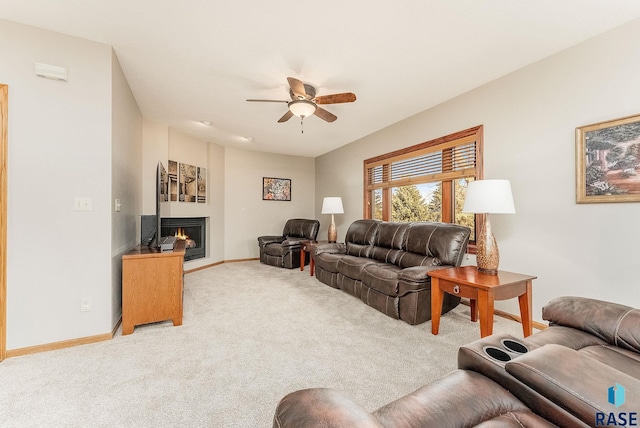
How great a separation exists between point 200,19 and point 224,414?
2.73 metres

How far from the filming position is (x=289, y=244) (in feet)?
17.9

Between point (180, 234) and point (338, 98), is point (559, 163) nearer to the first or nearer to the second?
→ point (338, 98)

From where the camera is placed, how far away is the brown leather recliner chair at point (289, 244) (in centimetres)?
545

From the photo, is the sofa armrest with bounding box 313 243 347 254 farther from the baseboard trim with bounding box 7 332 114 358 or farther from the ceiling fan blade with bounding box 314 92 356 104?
the baseboard trim with bounding box 7 332 114 358

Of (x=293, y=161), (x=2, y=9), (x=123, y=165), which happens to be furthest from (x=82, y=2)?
(x=293, y=161)

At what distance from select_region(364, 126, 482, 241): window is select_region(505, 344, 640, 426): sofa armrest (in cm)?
270

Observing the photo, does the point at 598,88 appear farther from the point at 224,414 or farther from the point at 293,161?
the point at 293,161

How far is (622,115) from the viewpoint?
2188mm

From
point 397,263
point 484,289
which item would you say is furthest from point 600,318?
point 397,263

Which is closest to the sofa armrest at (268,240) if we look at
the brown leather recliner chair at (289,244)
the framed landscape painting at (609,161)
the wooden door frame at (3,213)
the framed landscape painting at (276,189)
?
the brown leather recliner chair at (289,244)

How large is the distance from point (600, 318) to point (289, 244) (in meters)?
4.56

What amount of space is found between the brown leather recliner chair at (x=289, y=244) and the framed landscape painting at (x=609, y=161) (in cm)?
418

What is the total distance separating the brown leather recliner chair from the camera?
17.9 feet

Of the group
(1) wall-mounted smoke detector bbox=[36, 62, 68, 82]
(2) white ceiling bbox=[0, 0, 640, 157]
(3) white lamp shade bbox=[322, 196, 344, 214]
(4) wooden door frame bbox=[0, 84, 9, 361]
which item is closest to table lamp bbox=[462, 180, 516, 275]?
(2) white ceiling bbox=[0, 0, 640, 157]
